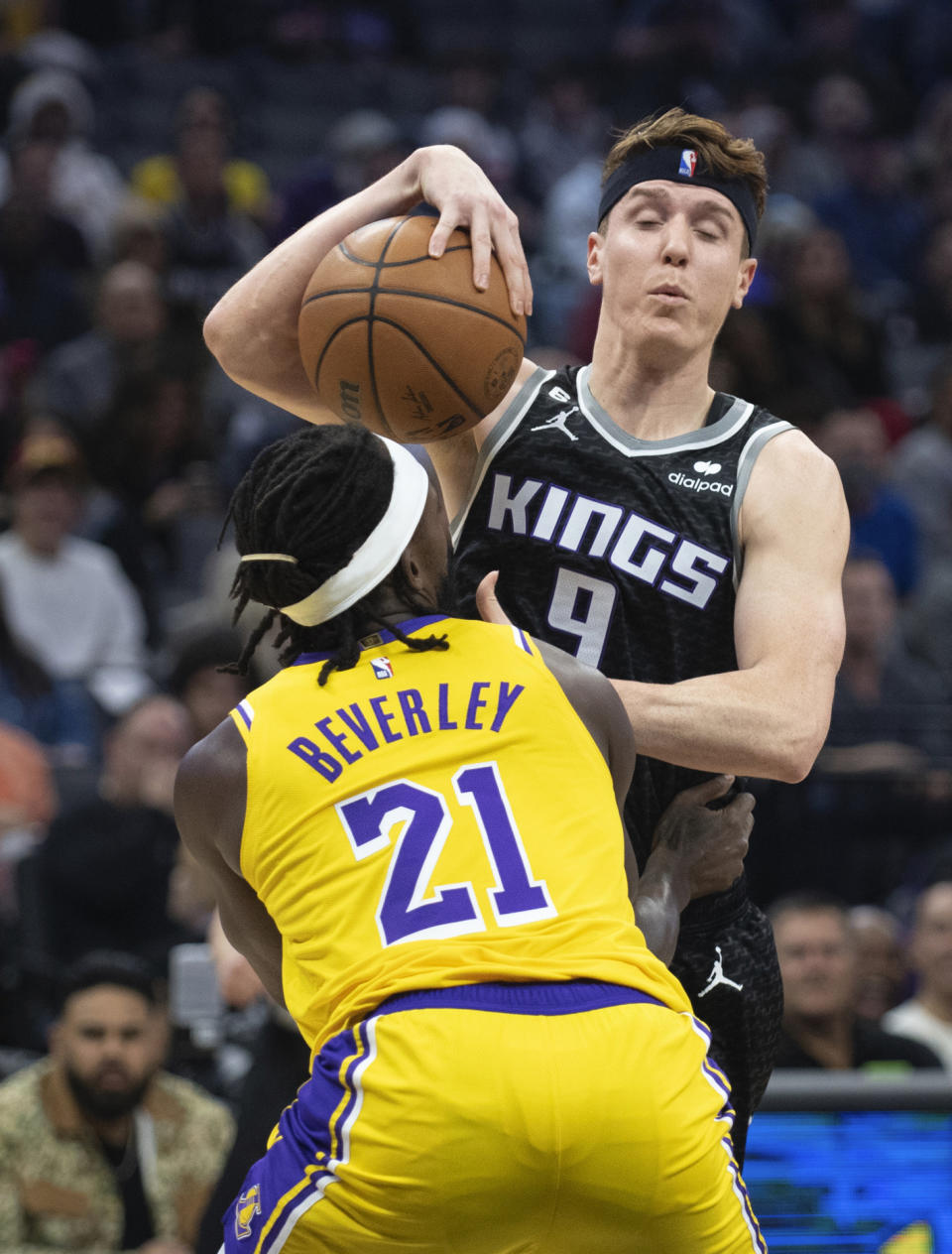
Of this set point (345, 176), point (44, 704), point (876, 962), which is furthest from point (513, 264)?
point (345, 176)

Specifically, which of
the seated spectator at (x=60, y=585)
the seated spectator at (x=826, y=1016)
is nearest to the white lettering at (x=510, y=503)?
the seated spectator at (x=826, y=1016)

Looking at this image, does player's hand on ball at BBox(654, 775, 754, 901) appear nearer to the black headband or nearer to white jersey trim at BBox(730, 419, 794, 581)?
white jersey trim at BBox(730, 419, 794, 581)

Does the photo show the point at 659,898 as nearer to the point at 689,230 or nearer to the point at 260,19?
the point at 689,230

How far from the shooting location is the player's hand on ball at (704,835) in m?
3.44

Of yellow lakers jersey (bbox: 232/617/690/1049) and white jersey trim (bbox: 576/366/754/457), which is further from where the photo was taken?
white jersey trim (bbox: 576/366/754/457)

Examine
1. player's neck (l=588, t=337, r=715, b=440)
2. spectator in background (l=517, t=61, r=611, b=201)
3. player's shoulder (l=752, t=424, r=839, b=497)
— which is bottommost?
player's shoulder (l=752, t=424, r=839, b=497)

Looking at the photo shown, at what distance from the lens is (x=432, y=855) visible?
2658 mm

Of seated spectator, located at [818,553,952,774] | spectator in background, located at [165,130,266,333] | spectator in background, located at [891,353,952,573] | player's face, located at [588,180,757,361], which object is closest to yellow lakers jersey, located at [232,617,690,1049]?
player's face, located at [588,180,757,361]

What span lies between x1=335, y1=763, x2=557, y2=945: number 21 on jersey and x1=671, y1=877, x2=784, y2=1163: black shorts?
95 cm

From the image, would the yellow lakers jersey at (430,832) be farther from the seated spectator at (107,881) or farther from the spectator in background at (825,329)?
the spectator in background at (825,329)

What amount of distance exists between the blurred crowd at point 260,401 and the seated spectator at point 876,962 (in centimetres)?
2

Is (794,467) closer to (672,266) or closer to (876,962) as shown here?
(672,266)

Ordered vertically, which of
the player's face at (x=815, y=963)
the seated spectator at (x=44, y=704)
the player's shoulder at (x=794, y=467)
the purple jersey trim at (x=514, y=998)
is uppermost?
the player's shoulder at (x=794, y=467)

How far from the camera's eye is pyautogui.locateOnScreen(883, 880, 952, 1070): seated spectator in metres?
6.37
